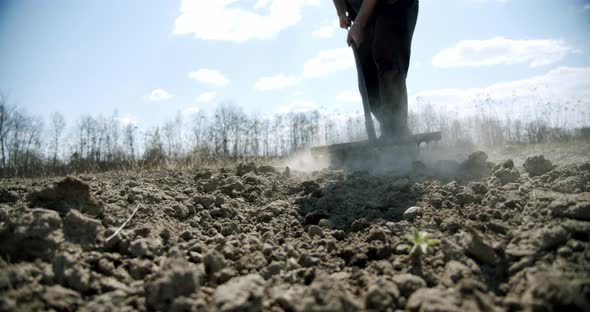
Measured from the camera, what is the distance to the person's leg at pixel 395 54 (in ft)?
10.9

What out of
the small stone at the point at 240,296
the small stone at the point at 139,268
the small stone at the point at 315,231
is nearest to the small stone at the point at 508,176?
the small stone at the point at 315,231

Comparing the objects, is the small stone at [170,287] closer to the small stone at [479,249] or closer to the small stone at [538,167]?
the small stone at [479,249]

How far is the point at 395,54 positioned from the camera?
3.34 meters

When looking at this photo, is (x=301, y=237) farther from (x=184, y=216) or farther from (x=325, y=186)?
(x=325, y=186)

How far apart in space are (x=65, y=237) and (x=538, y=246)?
175 cm

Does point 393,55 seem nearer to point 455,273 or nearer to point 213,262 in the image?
point 455,273

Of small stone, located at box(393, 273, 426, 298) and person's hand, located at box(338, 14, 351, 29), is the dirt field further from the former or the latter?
person's hand, located at box(338, 14, 351, 29)

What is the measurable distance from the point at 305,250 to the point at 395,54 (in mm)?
2557

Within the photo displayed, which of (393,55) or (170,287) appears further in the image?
(393,55)

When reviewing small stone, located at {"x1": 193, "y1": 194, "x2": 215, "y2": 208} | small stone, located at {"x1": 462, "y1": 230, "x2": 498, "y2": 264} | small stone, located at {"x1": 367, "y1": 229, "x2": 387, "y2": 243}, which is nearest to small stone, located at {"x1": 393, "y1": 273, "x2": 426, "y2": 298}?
small stone, located at {"x1": 462, "y1": 230, "x2": 498, "y2": 264}

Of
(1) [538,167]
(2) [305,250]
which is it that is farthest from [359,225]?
(1) [538,167]

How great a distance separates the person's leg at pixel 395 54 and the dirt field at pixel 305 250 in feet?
5.05

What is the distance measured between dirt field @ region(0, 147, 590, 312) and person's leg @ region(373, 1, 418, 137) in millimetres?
1538

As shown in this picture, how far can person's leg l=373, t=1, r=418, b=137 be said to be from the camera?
10.9 feet
